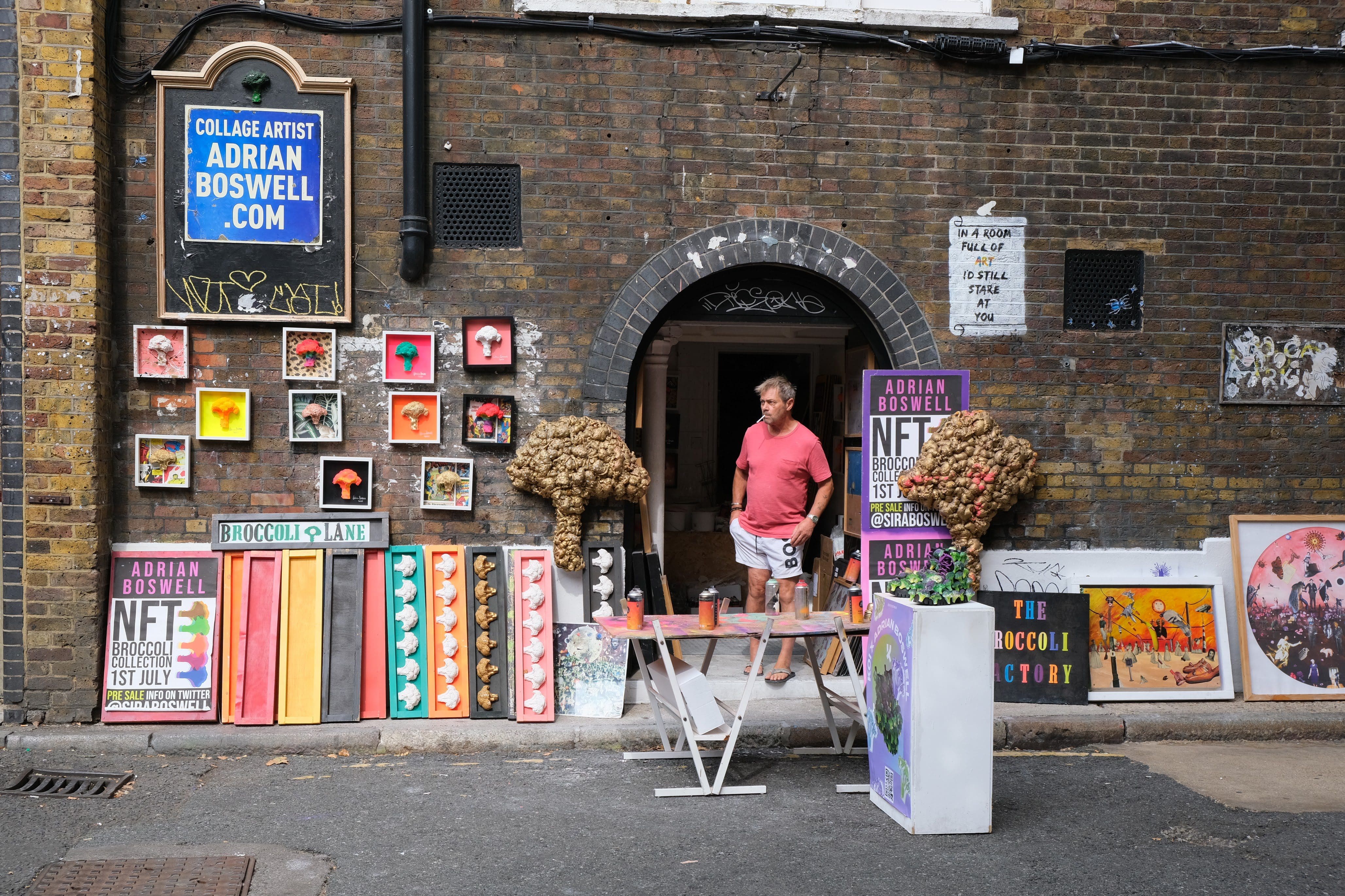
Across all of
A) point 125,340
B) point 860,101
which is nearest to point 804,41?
point 860,101

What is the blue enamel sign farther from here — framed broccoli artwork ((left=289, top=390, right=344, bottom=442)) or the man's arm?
the man's arm

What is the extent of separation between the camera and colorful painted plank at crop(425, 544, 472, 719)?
6.43m

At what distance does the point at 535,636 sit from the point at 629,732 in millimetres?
862

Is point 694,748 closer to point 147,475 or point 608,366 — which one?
point 608,366

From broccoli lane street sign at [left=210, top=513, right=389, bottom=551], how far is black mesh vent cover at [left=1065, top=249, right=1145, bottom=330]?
16.2 ft

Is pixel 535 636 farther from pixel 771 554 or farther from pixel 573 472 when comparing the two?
pixel 771 554

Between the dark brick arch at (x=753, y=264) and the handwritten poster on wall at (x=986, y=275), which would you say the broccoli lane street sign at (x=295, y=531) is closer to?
the dark brick arch at (x=753, y=264)

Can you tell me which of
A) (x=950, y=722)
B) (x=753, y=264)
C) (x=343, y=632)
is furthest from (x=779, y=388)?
(x=343, y=632)

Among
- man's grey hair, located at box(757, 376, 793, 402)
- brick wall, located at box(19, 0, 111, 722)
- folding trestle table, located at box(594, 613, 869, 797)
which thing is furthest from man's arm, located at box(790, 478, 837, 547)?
brick wall, located at box(19, 0, 111, 722)

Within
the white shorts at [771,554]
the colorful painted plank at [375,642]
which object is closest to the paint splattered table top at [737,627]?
the white shorts at [771,554]

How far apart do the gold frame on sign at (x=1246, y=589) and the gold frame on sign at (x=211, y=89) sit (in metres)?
6.18

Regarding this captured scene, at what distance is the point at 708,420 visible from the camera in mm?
10422

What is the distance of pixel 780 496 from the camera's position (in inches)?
277

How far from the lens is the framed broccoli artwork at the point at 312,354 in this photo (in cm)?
658
